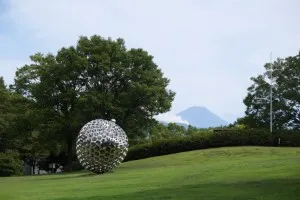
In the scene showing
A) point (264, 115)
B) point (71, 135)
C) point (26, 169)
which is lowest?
point (26, 169)

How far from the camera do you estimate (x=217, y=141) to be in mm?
42969

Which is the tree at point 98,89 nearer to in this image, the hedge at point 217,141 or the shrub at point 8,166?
the hedge at point 217,141

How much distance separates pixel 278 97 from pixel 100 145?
33243 mm

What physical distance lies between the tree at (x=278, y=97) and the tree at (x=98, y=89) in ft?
47.7

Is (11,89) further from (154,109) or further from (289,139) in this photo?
(289,139)

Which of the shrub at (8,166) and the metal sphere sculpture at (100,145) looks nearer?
the metal sphere sculpture at (100,145)

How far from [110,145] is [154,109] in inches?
641

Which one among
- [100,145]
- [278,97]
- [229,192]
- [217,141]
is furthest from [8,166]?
[229,192]

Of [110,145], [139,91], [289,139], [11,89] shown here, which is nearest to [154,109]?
[139,91]

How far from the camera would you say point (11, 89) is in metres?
57.3

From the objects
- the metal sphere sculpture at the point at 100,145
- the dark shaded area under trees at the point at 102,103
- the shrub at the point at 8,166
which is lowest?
the shrub at the point at 8,166

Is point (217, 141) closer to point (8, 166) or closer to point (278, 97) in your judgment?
point (278, 97)

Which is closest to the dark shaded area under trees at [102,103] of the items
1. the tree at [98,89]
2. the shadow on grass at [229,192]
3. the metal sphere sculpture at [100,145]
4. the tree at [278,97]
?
the tree at [98,89]

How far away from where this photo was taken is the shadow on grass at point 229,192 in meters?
11.2
